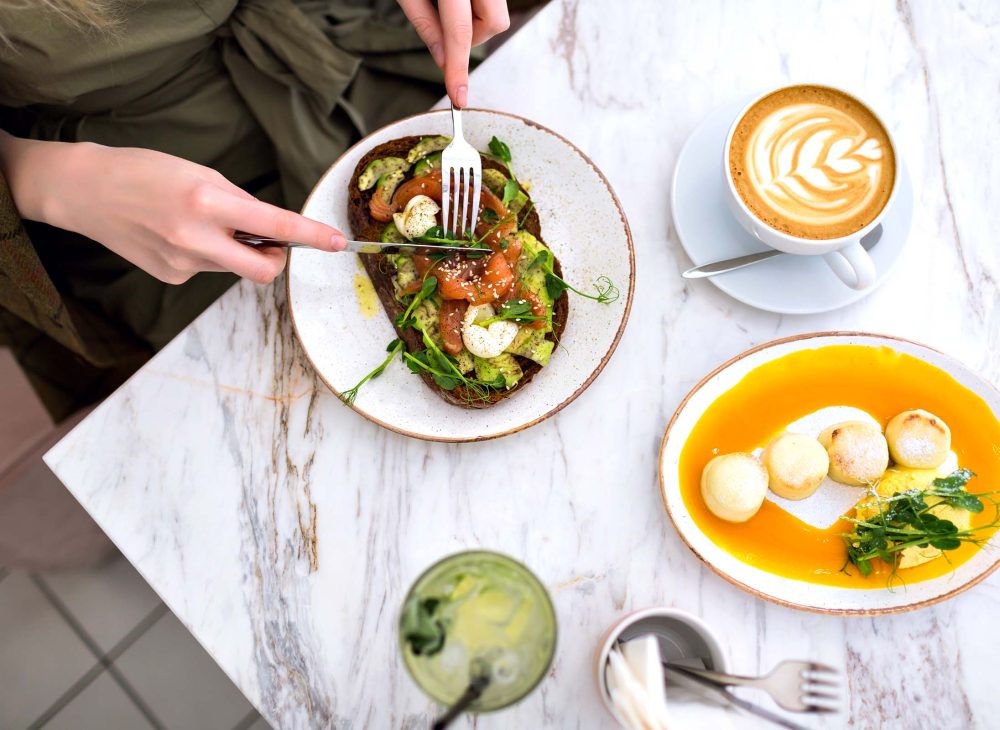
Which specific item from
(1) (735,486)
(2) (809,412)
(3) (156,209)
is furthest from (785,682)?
(3) (156,209)

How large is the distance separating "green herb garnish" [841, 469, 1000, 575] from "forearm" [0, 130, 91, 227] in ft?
4.94

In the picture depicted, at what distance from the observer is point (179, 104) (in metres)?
1.54

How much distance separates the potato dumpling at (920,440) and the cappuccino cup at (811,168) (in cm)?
27

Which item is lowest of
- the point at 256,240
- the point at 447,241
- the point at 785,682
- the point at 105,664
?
the point at 785,682

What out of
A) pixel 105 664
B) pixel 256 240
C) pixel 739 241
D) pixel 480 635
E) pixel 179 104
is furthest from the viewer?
pixel 105 664

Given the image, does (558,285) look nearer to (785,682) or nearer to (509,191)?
(509,191)

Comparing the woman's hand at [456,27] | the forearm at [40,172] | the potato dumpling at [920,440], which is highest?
the forearm at [40,172]

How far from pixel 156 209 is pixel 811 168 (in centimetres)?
112

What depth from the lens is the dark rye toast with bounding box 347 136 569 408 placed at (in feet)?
4.59

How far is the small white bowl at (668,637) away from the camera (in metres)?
1.28

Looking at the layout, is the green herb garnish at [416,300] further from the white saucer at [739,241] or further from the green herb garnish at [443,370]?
the white saucer at [739,241]

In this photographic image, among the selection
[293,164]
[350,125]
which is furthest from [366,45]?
[293,164]

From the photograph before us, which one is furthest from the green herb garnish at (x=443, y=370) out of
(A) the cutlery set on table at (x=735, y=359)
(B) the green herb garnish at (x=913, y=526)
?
(B) the green herb garnish at (x=913, y=526)

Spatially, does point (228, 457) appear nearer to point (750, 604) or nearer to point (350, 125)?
point (350, 125)
